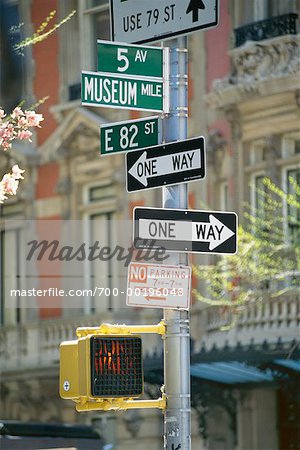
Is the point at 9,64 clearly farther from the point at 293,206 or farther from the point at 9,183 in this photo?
the point at 9,183

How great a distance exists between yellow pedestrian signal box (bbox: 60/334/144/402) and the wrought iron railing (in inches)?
527

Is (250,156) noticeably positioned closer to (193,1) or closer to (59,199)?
(59,199)

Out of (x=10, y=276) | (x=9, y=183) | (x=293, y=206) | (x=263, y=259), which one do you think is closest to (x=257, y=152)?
(x=293, y=206)

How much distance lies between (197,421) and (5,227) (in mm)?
6192

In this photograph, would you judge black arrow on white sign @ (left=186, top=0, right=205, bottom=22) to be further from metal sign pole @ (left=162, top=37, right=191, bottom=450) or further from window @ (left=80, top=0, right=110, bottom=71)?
window @ (left=80, top=0, right=110, bottom=71)

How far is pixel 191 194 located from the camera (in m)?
24.4

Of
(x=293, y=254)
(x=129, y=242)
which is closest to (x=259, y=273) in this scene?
(x=293, y=254)

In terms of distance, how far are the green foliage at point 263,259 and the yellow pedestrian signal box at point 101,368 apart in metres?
11.1

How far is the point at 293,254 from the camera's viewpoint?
21.0 meters

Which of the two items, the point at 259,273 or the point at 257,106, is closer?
the point at 259,273

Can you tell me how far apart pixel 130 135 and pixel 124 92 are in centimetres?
33

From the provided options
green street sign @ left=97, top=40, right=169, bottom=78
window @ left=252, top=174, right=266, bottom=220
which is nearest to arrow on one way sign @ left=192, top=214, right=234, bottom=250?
green street sign @ left=97, top=40, right=169, bottom=78

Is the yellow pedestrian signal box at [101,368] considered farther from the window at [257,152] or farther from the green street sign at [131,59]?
the window at [257,152]

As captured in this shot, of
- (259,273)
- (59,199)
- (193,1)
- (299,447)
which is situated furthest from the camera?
(59,199)
